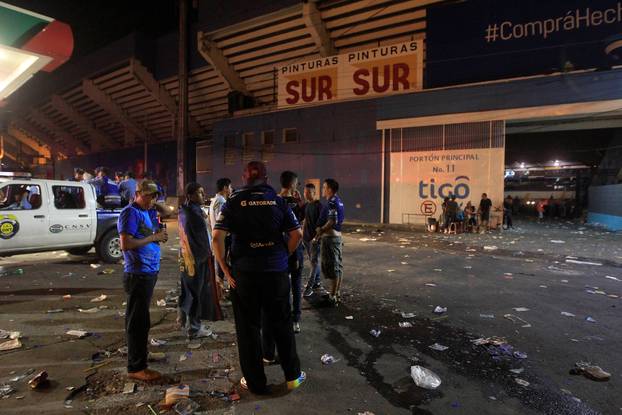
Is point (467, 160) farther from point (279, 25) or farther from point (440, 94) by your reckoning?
point (279, 25)

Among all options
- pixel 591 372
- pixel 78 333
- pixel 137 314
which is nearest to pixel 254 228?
pixel 137 314

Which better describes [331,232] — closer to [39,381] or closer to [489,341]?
[489,341]

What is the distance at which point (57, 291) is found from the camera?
256 inches

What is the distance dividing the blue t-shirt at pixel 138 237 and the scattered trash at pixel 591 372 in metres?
4.09

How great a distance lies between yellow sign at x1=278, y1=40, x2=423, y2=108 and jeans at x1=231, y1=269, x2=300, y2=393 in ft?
55.0

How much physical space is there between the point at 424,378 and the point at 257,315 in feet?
5.44

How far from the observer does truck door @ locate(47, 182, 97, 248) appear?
805 centimetres

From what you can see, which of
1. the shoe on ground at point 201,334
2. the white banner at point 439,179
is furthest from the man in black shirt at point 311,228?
the white banner at point 439,179

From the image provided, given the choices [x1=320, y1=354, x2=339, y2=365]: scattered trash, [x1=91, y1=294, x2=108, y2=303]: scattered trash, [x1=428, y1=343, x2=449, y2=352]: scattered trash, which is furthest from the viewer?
[x1=91, y1=294, x2=108, y2=303]: scattered trash

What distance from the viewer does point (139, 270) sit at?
11.1 ft

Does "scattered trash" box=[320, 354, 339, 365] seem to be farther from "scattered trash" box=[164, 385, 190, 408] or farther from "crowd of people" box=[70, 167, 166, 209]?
"crowd of people" box=[70, 167, 166, 209]

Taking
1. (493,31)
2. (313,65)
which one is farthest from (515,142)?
(313,65)

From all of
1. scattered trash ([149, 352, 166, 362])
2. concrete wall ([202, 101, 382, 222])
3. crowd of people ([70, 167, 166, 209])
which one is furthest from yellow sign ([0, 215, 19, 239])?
concrete wall ([202, 101, 382, 222])

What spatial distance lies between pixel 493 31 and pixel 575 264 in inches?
456
